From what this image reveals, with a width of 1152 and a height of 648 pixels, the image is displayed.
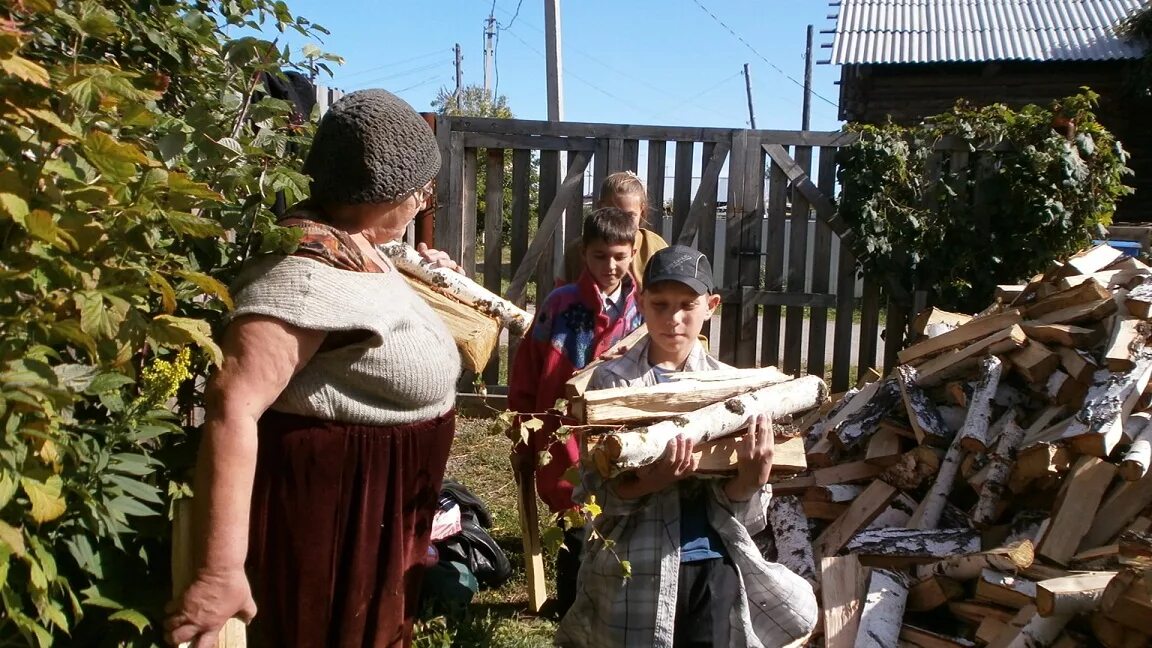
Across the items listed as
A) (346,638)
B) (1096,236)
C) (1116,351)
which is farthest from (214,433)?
(1096,236)

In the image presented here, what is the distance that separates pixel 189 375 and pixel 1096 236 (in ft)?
21.7

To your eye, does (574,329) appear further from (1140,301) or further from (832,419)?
(1140,301)

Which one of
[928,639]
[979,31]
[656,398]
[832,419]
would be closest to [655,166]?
[832,419]

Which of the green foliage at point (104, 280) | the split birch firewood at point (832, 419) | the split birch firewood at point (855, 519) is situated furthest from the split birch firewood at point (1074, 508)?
the green foliage at point (104, 280)

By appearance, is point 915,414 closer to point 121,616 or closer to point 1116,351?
point 1116,351

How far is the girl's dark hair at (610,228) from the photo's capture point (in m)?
3.54

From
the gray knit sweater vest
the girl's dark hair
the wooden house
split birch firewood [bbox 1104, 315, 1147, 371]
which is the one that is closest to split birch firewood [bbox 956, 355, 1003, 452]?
split birch firewood [bbox 1104, 315, 1147, 371]

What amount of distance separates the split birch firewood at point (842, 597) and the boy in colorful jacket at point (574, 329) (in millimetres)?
942

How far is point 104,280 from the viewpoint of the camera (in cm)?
158

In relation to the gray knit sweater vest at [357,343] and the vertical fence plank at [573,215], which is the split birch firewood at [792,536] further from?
the vertical fence plank at [573,215]

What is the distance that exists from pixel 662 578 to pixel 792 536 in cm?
187

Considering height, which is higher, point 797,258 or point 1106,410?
point 797,258

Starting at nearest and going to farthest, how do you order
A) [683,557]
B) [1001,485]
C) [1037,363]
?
[683,557]
[1001,485]
[1037,363]

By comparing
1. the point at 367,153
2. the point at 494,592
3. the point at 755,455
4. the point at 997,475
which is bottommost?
the point at 494,592
